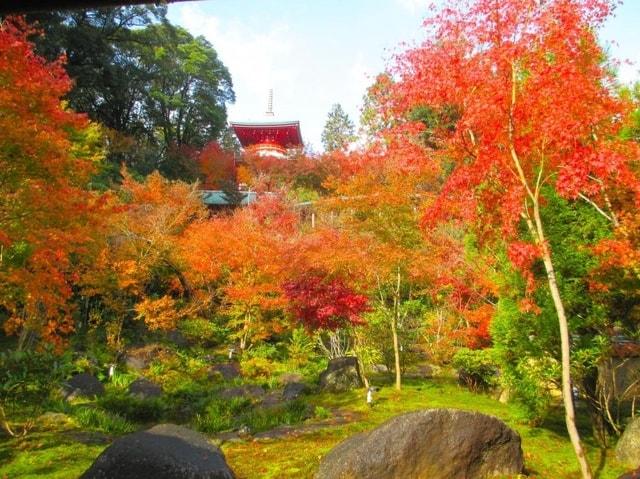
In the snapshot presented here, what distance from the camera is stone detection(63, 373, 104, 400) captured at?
1124 cm

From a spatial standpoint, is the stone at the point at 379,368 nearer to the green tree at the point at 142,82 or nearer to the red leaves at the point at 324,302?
the red leaves at the point at 324,302

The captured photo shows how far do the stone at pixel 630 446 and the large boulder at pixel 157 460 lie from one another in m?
5.39

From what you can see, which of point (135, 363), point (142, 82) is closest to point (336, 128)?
point (142, 82)

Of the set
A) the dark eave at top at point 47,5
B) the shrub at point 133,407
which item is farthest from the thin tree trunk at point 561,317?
the shrub at point 133,407

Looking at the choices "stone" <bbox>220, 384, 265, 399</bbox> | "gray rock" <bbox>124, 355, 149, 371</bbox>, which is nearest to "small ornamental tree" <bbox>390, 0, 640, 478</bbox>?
"stone" <bbox>220, 384, 265, 399</bbox>

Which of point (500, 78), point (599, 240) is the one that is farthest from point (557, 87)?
point (599, 240)

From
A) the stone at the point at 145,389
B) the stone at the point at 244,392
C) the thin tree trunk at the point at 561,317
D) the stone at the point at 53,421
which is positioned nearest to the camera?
the thin tree trunk at the point at 561,317

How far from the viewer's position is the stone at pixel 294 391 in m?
Result: 12.4

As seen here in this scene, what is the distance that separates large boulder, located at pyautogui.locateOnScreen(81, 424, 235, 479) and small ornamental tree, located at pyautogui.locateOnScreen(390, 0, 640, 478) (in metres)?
4.11

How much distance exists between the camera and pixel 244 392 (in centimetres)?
1317

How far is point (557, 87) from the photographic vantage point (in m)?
5.86

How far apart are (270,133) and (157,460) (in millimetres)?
39112

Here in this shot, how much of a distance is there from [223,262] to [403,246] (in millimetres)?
8026

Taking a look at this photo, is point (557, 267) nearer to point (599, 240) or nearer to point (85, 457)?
point (599, 240)
